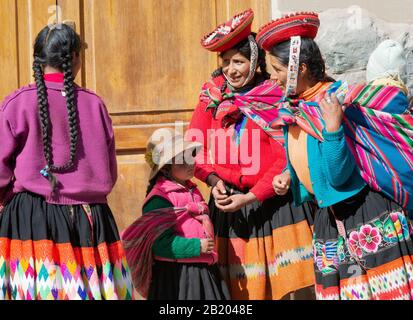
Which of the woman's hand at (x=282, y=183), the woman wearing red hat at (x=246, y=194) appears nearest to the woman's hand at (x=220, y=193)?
the woman wearing red hat at (x=246, y=194)

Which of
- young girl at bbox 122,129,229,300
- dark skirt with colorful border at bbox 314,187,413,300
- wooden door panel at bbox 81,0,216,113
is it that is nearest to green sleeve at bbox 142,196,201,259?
young girl at bbox 122,129,229,300

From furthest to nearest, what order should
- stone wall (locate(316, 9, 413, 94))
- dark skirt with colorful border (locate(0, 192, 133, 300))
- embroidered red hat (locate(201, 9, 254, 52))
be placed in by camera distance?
1. stone wall (locate(316, 9, 413, 94))
2. embroidered red hat (locate(201, 9, 254, 52))
3. dark skirt with colorful border (locate(0, 192, 133, 300))

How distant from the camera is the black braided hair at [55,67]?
5000 millimetres

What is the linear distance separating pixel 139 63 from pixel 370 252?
2.73m

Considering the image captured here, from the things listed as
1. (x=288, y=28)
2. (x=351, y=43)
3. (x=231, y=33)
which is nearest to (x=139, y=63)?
(x=231, y=33)

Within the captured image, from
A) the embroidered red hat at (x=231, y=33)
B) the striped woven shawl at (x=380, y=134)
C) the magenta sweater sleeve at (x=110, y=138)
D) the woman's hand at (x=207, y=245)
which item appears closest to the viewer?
the striped woven shawl at (x=380, y=134)

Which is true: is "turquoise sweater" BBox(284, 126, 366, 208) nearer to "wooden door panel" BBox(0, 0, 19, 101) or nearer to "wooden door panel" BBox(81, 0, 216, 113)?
"wooden door panel" BBox(81, 0, 216, 113)

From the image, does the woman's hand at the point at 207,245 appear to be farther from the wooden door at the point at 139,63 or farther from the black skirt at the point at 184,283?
the wooden door at the point at 139,63

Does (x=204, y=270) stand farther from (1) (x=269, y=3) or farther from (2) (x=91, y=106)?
(1) (x=269, y=3)

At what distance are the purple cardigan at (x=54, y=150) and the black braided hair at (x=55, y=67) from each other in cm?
2

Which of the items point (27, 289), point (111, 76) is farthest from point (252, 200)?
point (111, 76)

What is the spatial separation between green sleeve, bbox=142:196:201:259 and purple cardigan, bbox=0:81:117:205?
1.93ft

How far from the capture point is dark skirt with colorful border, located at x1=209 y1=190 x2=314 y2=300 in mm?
5715

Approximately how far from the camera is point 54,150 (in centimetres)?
503
